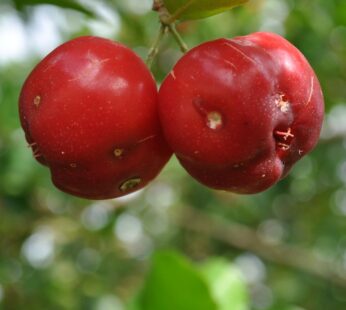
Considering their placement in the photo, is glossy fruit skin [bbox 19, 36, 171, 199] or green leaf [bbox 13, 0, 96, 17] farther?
green leaf [bbox 13, 0, 96, 17]

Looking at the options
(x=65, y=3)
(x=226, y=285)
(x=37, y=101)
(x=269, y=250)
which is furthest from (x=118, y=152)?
(x=269, y=250)

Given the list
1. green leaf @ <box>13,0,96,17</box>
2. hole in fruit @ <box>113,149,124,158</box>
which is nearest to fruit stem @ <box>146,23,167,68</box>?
hole in fruit @ <box>113,149,124,158</box>

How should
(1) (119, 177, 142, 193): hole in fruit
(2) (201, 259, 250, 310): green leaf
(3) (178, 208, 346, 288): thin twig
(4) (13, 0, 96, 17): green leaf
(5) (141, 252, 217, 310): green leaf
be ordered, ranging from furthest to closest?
(3) (178, 208, 346, 288): thin twig < (2) (201, 259, 250, 310): green leaf < (5) (141, 252, 217, 310): green leaf < (4) (13, 0, 96, 17): green leaf < (1) (119, 177, 142, 193): hole in fruit

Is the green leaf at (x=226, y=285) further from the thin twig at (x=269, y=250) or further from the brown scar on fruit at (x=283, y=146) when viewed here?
the brown scar on fruit at (x=283, y=146)

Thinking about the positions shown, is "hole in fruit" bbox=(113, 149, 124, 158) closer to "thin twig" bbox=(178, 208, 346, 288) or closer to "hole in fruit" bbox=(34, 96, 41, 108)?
"hole in fruit" bbox=(34, 96, 41, 108)

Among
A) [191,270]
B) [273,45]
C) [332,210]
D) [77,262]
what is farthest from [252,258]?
[273,45]

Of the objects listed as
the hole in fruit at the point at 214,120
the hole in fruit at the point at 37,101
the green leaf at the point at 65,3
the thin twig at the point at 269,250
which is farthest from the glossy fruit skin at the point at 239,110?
the thin twig at the point at 269,250

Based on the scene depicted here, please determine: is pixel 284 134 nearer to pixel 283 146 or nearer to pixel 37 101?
pixel 283 146

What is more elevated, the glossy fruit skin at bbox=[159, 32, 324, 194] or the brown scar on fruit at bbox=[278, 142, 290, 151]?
the glossy fruit skin at bbox=[159, 32, 324, 194]
